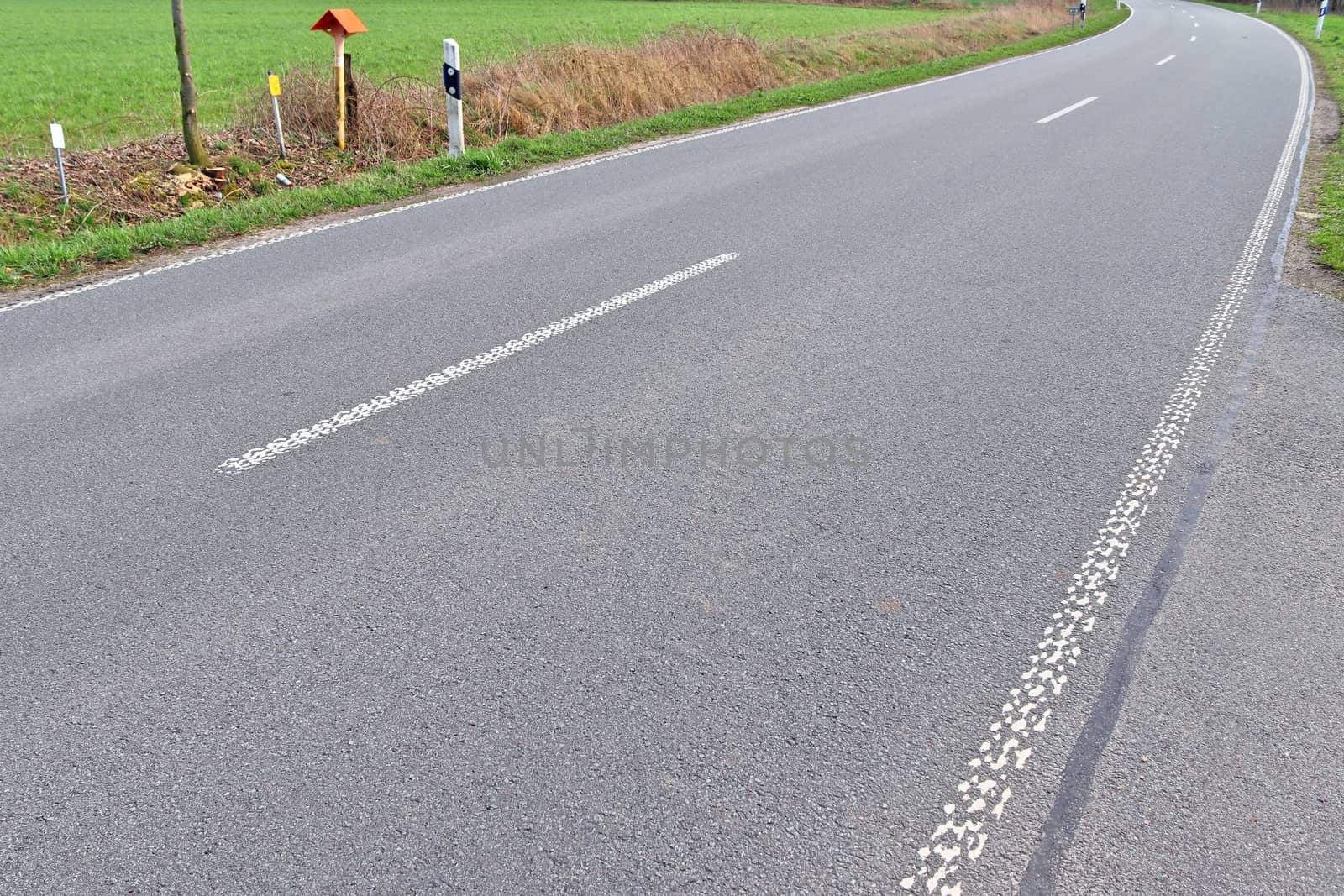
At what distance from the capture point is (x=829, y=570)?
361cm

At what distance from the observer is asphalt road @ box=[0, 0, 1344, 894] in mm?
2543

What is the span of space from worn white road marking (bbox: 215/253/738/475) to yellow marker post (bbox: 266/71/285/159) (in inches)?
209

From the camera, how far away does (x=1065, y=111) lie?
1441 centimetres

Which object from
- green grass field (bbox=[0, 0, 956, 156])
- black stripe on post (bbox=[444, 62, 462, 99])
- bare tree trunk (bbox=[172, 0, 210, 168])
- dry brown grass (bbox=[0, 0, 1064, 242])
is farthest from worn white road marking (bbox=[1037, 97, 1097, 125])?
bare tree trunk (bbox=[172, 0, 210, 168])

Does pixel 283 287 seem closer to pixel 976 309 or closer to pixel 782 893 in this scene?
pixel 976 309

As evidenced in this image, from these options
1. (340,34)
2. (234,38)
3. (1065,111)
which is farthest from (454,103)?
(234,38)

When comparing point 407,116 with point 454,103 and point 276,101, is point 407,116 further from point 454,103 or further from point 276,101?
point 276,101

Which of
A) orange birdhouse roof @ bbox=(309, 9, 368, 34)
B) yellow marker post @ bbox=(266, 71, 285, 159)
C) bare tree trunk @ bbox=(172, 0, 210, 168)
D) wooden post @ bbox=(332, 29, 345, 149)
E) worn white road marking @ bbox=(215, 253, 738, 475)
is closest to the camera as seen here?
worn white road marking @ bbox=(215, 253, 738, 475)

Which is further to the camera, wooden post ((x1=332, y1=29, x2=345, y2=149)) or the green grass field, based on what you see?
the green grass field

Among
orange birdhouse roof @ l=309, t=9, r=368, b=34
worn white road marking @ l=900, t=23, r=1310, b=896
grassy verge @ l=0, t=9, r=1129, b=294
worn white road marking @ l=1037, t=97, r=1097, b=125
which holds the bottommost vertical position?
worn white road marking @ l=900, t=23, r=1310, b=896

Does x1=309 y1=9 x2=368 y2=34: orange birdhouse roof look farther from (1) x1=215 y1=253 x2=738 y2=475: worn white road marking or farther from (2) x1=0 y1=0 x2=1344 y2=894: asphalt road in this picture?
(1) x1=215 y1=253 x2=738 y2=475: worn white road marking

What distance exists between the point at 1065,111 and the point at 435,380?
12.5 meters

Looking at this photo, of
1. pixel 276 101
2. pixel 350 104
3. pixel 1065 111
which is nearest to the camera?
pixel 276 101

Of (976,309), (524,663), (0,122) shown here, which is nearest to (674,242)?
(976,309)
